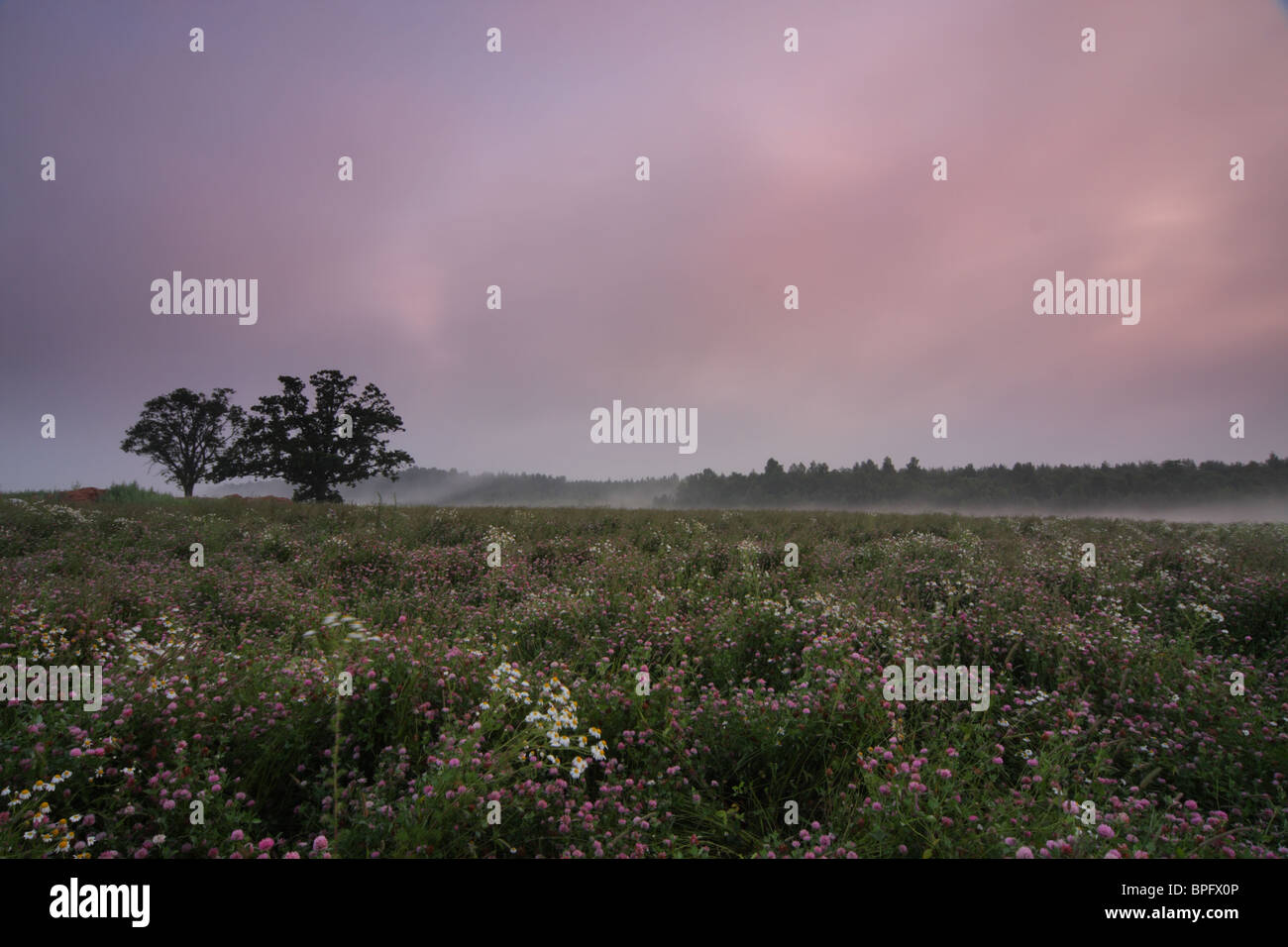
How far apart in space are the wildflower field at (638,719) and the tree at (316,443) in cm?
2869

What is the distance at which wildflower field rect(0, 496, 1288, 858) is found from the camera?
8.07 ft

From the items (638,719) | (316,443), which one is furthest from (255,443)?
(638,719)

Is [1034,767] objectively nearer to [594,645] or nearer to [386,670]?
[594,645]

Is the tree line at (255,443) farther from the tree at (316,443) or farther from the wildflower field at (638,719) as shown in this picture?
the wildflower field at (638,719)

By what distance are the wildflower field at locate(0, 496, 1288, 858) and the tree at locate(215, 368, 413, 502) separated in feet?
94.1

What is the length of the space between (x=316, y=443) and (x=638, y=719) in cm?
3728

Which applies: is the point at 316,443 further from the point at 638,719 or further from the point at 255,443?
the point at 638,719

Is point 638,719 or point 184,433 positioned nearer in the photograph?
point 638,719

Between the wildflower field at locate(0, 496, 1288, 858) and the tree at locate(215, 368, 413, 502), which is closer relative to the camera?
the wildflower field at locate(0, 496, 1288, 858)

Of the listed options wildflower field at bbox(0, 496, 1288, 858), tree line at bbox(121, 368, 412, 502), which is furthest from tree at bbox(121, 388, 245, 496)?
wildflower field at bbox(0, 496, 1288, 858)

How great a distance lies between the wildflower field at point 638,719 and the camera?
96.8 inches

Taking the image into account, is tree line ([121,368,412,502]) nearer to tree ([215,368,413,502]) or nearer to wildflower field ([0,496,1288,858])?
tree ([215,368,413,502])

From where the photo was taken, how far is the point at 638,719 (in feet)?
11.9
